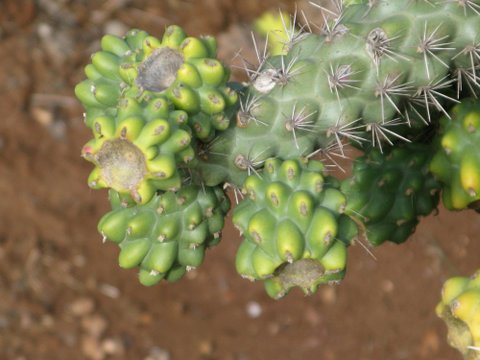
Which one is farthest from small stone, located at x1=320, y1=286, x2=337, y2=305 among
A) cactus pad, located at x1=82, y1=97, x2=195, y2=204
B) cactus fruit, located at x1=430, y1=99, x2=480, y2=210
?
cactus pad, located at x1=82, y1=97, x2=195, y2=204

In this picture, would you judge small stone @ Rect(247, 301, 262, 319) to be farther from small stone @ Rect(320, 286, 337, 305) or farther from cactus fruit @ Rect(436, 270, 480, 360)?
cactus fruit @ Rect(436, 270, 480, 360)

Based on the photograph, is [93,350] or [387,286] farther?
[387,286]

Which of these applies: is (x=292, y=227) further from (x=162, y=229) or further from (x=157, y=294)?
(x=157, y=294)

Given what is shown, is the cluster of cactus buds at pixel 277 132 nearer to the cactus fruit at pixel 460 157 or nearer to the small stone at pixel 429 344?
the cactus fruit at pixel 460 157

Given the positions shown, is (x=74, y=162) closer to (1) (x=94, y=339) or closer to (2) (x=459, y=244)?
(1) (x=94, y=339)

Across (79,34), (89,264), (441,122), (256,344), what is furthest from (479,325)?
(79,34)

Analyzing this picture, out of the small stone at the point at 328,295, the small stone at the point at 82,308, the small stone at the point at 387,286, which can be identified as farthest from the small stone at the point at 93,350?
the small stone at the point at 387,286

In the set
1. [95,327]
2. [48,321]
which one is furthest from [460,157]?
[48,321]
